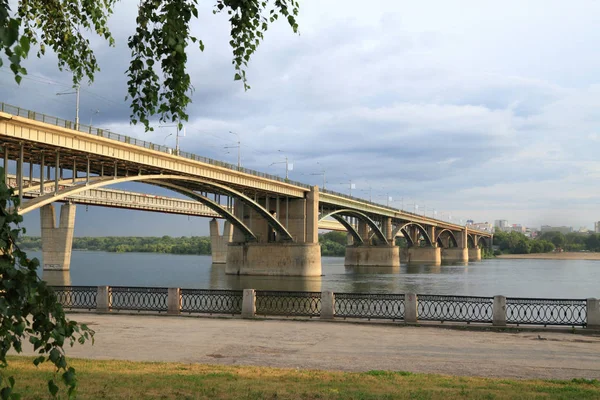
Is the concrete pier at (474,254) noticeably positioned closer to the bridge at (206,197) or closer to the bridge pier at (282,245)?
the bridge at (206,197)

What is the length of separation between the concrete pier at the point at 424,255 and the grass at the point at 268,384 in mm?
121221

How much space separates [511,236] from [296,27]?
642 feet

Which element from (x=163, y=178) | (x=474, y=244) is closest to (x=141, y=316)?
(x=163, y=178)

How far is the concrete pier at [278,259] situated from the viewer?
220 ft

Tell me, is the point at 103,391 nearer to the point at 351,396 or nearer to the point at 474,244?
the point at 351,396

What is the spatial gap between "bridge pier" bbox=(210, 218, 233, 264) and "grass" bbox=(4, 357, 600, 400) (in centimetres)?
9235

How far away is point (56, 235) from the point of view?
66.1m

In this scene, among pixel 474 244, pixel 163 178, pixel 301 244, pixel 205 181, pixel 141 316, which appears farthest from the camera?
pixel 474 244

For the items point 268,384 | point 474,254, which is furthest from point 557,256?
point 268,384

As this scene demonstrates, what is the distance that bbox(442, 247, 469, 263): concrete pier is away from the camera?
146m

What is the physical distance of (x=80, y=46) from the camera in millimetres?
8688

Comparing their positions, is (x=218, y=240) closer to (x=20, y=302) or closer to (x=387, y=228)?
(x=387, y=228)

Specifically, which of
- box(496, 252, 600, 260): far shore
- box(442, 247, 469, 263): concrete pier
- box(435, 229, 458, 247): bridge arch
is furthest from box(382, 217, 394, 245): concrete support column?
box(496, 252, 600, 260): far shore

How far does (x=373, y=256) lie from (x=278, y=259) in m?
38.7
